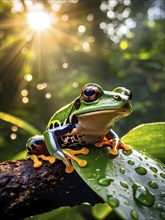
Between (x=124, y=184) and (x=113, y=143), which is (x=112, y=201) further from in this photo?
(x=113, y=143)

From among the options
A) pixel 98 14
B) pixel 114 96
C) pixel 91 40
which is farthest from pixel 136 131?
pixel 91 40

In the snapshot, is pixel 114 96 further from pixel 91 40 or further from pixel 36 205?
pixel 91 40

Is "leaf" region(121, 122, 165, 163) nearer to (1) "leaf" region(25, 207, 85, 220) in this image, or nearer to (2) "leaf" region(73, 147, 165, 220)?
(2) "leaf" region(73, 147, 165, 220)

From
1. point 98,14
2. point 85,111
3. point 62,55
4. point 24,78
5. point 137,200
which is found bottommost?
point 137,200

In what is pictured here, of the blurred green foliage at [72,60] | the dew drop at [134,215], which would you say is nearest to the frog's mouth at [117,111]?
the dew drop at [134,215]

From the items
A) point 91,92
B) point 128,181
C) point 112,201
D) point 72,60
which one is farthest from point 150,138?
point 72,60

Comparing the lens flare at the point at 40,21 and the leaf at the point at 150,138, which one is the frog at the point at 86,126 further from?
the lens flare at the point at 40,21

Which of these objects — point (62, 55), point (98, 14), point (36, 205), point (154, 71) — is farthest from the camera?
point (154, 71)

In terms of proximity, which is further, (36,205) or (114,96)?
(114,96)
